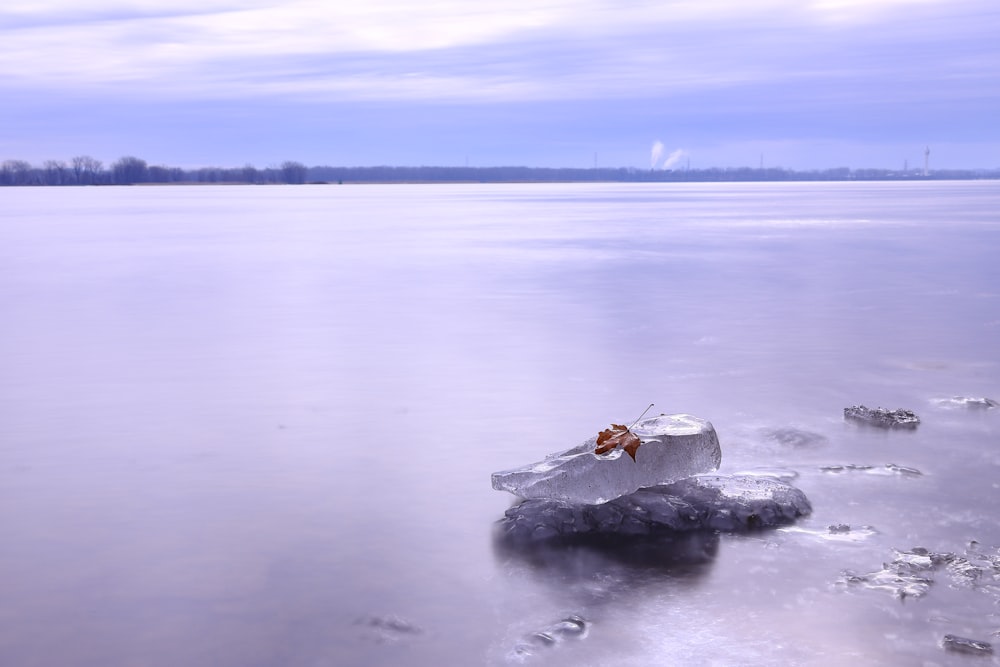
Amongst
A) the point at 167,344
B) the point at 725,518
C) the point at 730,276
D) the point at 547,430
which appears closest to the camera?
the point at 725,518

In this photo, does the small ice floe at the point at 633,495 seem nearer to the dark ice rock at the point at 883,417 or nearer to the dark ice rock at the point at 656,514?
the dark ice rock at the point at 656,514

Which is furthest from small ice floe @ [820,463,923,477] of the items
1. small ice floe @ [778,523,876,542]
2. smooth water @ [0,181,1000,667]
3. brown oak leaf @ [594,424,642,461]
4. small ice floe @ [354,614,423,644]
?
small ice floe @ [354,614,423,644]

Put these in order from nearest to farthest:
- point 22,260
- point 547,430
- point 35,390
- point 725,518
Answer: point 725,518, point 547,430, point 35,390, point 22,260

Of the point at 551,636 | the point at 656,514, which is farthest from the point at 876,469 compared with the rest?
the point at 551,636

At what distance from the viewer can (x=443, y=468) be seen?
9570mm

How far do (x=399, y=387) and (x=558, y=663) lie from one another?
7746 millimetres

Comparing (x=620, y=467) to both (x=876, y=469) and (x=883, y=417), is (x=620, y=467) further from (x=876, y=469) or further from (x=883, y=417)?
(x=883, y=417)

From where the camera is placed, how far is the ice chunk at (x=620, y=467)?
7.95 meters

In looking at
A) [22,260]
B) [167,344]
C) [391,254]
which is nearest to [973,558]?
[167,344]

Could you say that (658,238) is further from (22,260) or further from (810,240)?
(22,260)

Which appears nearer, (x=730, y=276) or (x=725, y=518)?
(x=725, y=518)

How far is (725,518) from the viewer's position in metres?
7.93

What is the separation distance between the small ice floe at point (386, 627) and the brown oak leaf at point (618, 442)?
96.4 inches

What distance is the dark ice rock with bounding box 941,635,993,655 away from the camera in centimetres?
582
